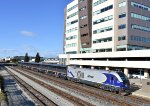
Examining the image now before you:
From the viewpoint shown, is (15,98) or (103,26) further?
(103,26)

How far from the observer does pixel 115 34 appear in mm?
90438

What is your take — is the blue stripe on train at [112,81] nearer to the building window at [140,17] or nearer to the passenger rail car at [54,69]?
the passenger rail car at [54,69]

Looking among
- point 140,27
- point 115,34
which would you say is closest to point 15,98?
point 115,34

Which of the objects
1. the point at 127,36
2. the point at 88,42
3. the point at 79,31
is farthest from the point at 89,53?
the point at 127,36

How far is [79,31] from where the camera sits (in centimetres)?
11788

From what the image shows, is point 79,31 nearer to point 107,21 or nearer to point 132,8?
point 107,21

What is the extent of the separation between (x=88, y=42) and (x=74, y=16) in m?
18.3

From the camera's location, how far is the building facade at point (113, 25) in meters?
86.9

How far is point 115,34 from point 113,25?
294 centimetres

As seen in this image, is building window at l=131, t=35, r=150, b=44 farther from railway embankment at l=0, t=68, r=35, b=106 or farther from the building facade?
railway embankment at l=0, t=68, r=35, b=106

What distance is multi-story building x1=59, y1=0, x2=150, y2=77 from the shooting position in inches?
3201

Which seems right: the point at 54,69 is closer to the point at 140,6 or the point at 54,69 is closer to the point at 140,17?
the point at 140,17

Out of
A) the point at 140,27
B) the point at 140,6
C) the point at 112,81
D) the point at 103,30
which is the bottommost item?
the point at 112,81

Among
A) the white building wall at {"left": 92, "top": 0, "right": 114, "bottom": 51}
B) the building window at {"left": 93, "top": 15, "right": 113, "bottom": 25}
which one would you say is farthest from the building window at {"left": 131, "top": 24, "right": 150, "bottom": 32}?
the building window at {"left": 93, "top": 15, "right": 113, "bottom": 25}
